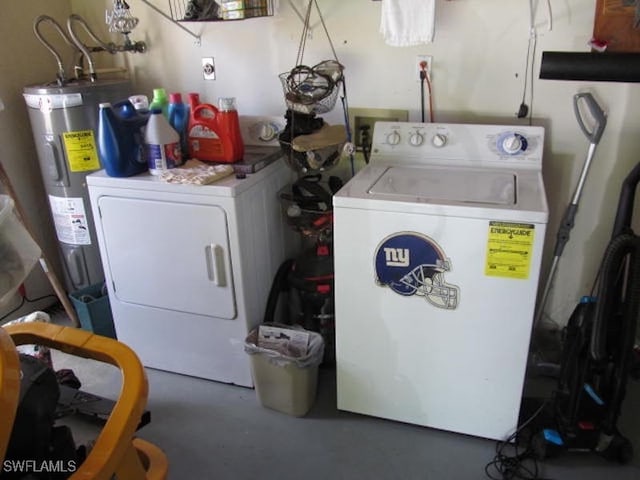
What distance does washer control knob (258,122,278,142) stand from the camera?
2326mm

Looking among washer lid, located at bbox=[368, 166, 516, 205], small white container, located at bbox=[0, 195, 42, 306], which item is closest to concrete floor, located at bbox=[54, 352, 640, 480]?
washer lid, located at bbox=[368, 166, 516, 205]

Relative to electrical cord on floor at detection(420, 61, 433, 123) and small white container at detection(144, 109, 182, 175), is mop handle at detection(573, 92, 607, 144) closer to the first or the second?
electrical cord on floor at detection(420, 61, 433, 123)

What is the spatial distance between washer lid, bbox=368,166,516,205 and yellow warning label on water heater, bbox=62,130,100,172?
1332 mm

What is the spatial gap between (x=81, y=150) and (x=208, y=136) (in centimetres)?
66

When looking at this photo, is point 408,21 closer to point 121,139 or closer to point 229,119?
point 229,119

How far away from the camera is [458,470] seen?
5.89 feet

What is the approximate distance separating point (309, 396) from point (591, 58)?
62.2 inches

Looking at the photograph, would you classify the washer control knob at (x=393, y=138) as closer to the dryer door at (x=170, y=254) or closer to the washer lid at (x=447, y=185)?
the washer lid at (x=447, y=185)

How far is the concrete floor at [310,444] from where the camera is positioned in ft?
5.89

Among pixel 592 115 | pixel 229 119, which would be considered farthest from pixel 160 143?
pixel 592 115

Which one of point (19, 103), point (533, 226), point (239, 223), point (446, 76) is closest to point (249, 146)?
point (239, 223)

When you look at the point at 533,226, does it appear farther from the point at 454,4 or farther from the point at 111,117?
the point at 111,117

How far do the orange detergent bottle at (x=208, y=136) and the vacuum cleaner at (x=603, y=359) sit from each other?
4.57 ft

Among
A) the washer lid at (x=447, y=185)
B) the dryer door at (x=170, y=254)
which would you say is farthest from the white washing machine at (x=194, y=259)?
the washer lid at (x=447, y=185)
